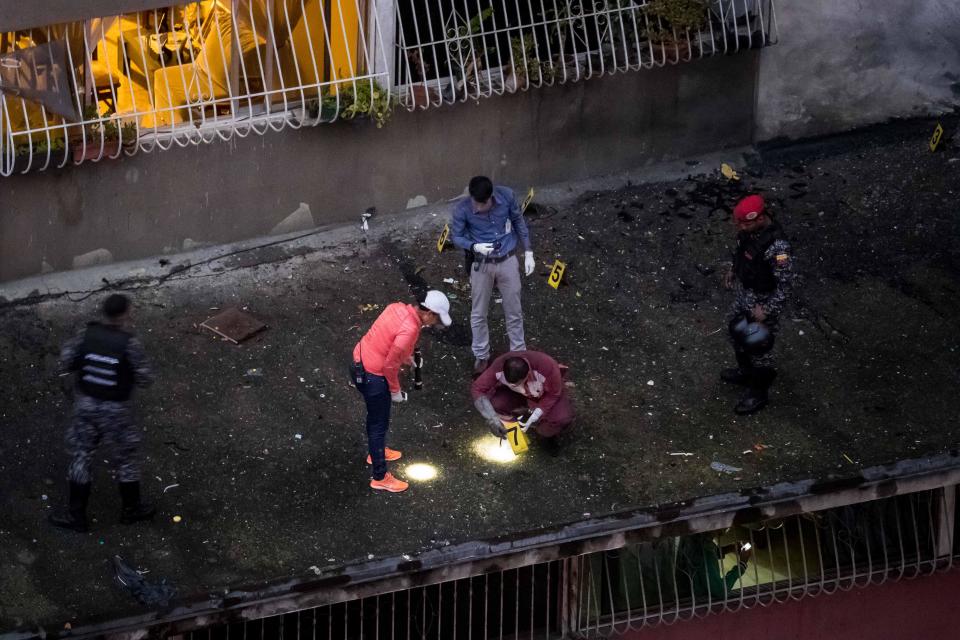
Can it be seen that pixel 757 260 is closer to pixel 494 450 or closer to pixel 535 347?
pixel 535 347

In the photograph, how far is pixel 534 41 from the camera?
39.0 feet

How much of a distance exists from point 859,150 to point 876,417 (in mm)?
3739

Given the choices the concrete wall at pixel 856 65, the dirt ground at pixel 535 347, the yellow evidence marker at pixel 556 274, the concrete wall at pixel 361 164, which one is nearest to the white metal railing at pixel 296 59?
the concrete wall at pixel 361 164

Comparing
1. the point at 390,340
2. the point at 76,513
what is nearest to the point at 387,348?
the point at 390,340

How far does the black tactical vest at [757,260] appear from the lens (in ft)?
30.9

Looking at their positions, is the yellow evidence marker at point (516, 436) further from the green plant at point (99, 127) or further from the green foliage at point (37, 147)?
the green foliage at point (37, 147)

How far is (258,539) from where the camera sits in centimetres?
906

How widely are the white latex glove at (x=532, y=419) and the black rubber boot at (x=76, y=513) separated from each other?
287cm

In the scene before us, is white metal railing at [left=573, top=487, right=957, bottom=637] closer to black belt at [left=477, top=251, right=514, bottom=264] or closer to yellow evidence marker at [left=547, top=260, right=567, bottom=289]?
black belt at [left=477, top=251, right=514, bottom=264]

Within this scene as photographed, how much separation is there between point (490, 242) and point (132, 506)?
3.05 m

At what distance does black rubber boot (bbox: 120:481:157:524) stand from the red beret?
4.34 m

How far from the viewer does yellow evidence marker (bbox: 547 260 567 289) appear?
11164 mm

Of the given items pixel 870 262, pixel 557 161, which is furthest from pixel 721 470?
pixel 557 161

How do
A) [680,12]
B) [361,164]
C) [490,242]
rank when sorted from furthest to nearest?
[680,12], [361,164], [490,242]
